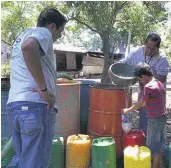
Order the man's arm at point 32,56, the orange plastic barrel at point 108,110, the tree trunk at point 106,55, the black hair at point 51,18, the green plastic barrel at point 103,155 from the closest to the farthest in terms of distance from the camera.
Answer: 1. the man's arm at point 32,56
2. the black hair at point 51,18
3. the green plastic barrel at point 103,155
4. the orange plastic barrel at point 108,110
5. the tree trunk at point 106,55

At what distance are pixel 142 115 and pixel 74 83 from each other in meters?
0.97

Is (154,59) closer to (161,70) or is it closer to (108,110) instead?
(161,70)

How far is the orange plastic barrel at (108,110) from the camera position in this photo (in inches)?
158

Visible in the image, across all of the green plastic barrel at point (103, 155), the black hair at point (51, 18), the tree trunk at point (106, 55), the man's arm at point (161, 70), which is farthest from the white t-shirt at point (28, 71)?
the tree trunk at point (106, 55)

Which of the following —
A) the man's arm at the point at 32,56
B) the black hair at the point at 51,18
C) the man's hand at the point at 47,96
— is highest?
the black hair at the point at 51,18

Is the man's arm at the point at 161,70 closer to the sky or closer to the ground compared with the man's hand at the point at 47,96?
closer to the sky

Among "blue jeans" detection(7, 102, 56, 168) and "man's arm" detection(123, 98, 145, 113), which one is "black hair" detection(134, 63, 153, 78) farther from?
"blue jeans" detection(7, 102, 56, 168)

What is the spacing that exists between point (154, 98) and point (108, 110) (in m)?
0.66

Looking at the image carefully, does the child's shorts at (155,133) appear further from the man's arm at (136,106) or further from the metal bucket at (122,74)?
the metal bucket at (122,74)

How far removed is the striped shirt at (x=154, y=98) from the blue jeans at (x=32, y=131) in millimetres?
1298

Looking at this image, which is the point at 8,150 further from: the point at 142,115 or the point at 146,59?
the point at 146,59

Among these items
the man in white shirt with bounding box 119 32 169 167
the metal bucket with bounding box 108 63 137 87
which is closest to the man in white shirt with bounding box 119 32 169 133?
the man in white shirt with bounding box 119 32 169 167

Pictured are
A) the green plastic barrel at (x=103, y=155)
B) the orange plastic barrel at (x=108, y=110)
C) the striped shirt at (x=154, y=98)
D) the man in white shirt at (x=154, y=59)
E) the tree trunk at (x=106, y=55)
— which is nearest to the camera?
the striped shirt at (x=154, y=98)

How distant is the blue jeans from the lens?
99.6 inches
